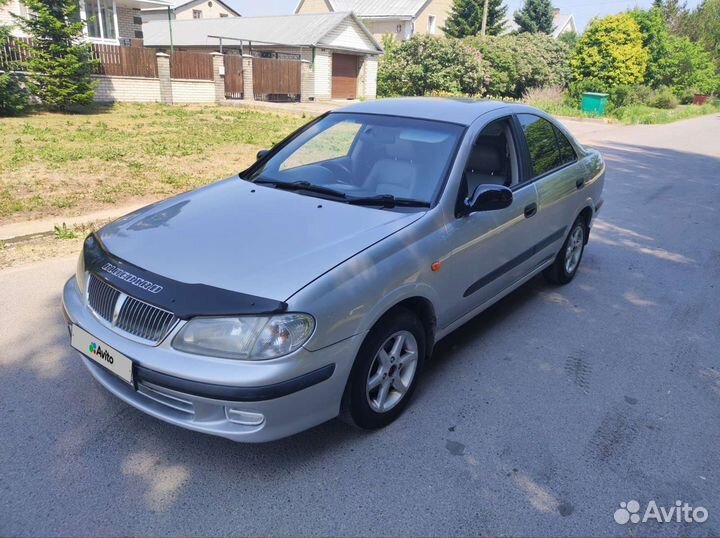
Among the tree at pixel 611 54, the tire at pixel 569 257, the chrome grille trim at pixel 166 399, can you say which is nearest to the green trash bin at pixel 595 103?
the tree at pixel 611 54

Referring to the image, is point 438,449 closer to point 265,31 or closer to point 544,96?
point 544,96

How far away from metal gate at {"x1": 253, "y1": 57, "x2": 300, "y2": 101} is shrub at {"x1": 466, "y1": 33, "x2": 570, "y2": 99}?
9287 millimetres

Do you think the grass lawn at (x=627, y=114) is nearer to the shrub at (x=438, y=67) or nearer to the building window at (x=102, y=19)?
the shrub at (x=438, y=67)

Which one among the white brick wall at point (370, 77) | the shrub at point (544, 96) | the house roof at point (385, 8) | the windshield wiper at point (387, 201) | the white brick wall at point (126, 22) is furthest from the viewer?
the house roof at point (385, 8)

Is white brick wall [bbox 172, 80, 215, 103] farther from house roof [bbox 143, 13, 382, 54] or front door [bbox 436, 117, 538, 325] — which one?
front door [bbox 436, 117, 538, 325]

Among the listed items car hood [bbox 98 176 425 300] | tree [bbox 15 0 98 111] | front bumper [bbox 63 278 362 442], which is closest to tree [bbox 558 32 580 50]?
tree [bbox 15 0 98 111]

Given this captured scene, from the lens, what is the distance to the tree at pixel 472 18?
136ft

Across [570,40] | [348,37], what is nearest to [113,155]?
[348,37]

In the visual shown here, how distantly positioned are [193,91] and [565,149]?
1964 centimetres

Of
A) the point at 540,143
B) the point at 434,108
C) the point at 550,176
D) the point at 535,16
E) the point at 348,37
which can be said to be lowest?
the point at 550,176

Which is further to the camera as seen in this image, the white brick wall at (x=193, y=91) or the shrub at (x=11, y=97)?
the white brick wall at (x=193, y=91)

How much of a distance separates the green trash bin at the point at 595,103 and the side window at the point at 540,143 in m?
21.4

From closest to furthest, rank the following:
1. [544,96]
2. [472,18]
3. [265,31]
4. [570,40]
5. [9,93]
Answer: [9,93] < [544,96] < [265,31] < [472,18] < [570,40]

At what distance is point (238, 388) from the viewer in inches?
94.3
